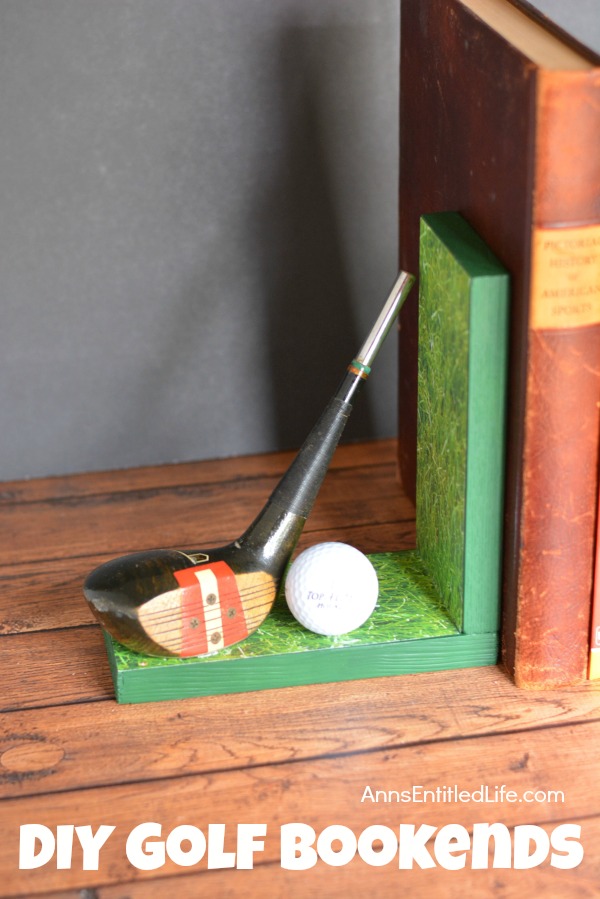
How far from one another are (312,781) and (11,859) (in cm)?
23

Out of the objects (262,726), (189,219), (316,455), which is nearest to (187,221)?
(189,219)

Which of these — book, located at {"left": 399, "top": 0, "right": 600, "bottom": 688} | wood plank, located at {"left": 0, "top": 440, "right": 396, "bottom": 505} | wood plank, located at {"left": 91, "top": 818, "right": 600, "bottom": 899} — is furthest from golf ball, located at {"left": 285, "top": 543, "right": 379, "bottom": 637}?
wood plank, located at {"left": 0, "top": 440, "right": 396, "bottom": 505}

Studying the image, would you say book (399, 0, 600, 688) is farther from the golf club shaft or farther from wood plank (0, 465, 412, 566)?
wood plank (0, 465, 412, 566)

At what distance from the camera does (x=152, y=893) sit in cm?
80

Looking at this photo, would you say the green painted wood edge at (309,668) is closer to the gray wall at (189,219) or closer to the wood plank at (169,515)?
the wood plank at (169,515)

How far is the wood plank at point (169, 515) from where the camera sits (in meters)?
1.25

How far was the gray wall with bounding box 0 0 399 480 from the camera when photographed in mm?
1258

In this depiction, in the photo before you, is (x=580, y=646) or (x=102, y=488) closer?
(x=580, y=646)

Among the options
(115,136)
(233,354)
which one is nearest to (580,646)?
(233,354)

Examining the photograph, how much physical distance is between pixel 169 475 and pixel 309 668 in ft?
1.52

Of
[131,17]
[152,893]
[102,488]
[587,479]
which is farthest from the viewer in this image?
[102,488]

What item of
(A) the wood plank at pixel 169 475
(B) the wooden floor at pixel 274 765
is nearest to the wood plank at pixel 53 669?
(B) the wooden floor at pixel 274 765

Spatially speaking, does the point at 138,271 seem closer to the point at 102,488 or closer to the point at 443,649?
the point at 102,488

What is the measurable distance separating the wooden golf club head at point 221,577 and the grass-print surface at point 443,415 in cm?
5
